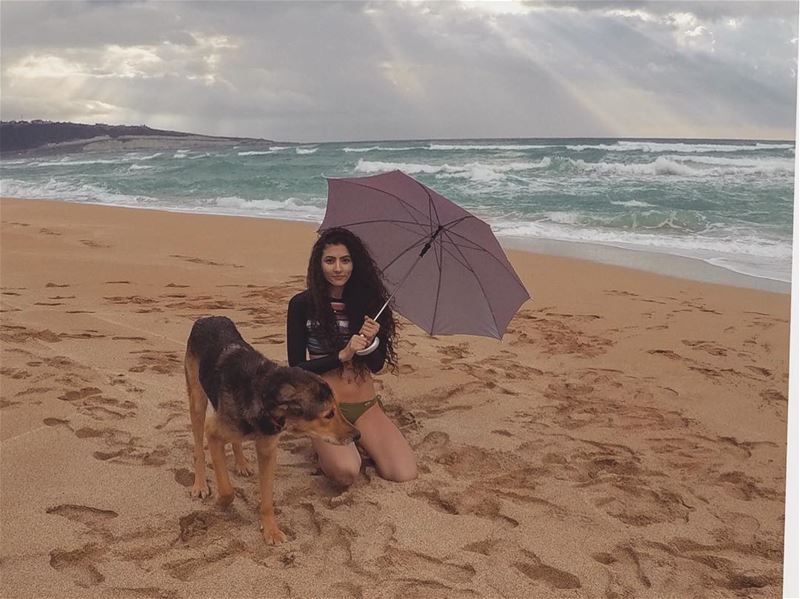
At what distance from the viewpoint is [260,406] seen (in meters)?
3.01

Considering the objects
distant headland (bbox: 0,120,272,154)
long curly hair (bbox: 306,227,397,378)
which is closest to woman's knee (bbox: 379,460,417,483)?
long curly hair (bbox: 306,227,397,378)

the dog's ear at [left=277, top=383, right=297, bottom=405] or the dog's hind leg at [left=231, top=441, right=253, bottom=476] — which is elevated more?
the dog's ear at [left=277, top=383, right=297, bottom=405]

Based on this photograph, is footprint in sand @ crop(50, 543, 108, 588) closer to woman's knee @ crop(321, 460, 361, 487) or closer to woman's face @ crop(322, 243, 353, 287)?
woman's knee @ crop(321, 460, 361, 487)

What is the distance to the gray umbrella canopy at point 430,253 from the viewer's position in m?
4.04

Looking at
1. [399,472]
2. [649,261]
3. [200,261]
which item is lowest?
[399,472]

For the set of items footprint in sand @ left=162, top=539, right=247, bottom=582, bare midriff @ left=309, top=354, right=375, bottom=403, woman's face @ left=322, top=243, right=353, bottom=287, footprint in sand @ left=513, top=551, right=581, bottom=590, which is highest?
woman's face @ left=322, top=243, right=353, bottom=287

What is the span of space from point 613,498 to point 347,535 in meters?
1.50

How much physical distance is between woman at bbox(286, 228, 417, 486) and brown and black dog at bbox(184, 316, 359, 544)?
2.02 feet

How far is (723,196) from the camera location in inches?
770

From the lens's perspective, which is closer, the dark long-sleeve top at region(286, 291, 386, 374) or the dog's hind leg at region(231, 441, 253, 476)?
the dog's hind leg at region(231, 441, 253, 476)

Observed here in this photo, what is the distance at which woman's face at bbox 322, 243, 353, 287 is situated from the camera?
12.9ft

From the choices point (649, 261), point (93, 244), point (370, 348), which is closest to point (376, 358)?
point (370, 348)

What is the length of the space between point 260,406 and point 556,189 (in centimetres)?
2027

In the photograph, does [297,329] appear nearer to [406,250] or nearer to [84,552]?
[406,250]
